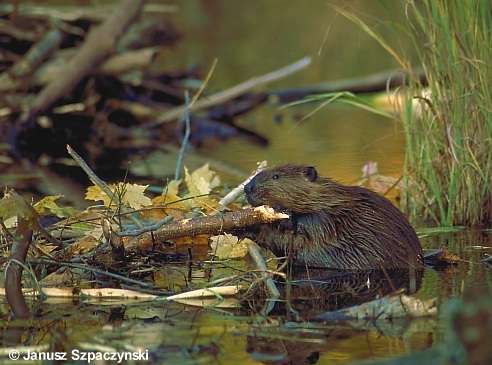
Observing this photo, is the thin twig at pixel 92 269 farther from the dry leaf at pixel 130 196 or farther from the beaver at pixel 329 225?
the beaver at pixel 329 225

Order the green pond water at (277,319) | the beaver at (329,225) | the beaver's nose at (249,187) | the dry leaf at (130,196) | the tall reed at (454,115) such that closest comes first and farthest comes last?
the green pond water at (277,319)
the beaver at (329,225)
the dry leaf at (130,196)
the beaver's nose at (249,187)
the tall reed at (454,115)

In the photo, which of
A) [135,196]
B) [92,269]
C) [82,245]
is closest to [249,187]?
[135,196]

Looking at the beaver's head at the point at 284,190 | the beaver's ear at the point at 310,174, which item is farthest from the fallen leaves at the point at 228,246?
the beaver's ear at the point at 310,174

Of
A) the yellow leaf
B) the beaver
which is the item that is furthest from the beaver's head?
the yellow leaf

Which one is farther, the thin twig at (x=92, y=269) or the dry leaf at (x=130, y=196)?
the dry leaf at (x=130, y=196)

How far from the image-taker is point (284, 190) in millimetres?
4195

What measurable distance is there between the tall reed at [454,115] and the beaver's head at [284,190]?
633mm

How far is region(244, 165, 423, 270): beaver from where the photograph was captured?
13.0 feet

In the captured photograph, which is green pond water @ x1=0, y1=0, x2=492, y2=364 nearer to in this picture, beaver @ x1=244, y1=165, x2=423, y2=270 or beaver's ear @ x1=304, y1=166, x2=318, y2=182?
beaver @ x1=244, y1=165, x2=423, y2=270

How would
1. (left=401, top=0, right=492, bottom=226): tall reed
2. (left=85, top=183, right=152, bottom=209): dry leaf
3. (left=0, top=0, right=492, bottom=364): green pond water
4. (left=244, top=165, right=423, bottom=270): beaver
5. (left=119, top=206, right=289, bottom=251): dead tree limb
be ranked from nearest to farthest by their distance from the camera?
1. (left=0, top=0, right=492, bottom=364): green pond water
2. (left=119, top=206, right=289, bottom=251): dead tree limb
3. (left=244, top=165, right=423, bottom=270): beaver
4. (left=85, top=183, right=152, bottom=209): dry leaf
5. (left=401, top=0, right=492, bottom=226): tall reed

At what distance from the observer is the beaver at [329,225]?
156 inches

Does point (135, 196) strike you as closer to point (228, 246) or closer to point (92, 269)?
point (228, 246)

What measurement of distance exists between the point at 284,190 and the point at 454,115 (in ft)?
2.80

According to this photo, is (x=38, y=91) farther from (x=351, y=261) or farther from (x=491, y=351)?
(x=491, y=351)
